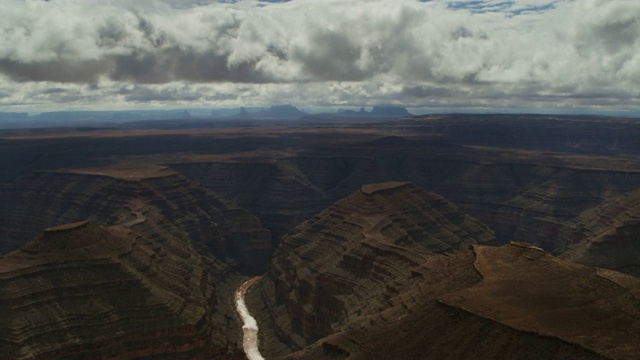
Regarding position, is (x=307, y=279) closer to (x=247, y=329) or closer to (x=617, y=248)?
(x=247, y=329)

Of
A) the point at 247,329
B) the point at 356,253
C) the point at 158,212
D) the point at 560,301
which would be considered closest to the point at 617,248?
the point at 356,253

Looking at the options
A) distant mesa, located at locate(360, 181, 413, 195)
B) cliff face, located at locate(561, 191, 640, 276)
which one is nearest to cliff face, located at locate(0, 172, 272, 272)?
distant mesa, located at locate(360, 181, 413, 195)

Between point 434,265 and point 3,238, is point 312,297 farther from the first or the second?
point 3,238

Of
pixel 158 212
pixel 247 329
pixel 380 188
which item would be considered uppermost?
pixel 380 188

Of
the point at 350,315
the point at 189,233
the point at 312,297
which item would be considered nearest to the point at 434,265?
the point at 350,315

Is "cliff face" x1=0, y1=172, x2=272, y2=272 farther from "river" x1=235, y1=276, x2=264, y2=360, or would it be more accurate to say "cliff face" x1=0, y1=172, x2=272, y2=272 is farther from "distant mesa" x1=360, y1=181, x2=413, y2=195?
"distant mesa" x1=360, y1=181, x2=413, y2=195

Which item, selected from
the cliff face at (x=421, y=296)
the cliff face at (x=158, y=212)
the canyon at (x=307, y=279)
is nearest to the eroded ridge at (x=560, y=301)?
the cliff face at (x=421, y=296)

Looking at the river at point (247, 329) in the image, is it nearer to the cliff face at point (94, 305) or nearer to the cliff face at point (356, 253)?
the cliff face at point (356, 253)
